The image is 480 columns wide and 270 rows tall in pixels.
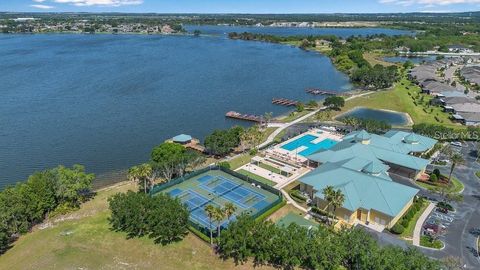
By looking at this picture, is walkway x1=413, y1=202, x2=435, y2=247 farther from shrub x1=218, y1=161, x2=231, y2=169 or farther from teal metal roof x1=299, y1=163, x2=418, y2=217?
shrub x1=218, y1=161, x2=231, y2=169

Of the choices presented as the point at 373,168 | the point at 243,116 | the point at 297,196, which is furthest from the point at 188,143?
the point at 373,168

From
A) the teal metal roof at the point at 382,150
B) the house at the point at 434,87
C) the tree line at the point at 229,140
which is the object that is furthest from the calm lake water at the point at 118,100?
the teal metal roof at the point at 382,150

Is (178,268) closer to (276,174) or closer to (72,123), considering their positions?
(276,174)

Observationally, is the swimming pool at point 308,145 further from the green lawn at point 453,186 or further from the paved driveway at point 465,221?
the paved driveway at point 465,221

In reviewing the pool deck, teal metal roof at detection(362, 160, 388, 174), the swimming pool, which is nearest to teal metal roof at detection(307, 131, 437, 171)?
teal metal roof at detection(362, 160, 388, 174)

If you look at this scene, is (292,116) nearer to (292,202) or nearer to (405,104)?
(405,104)

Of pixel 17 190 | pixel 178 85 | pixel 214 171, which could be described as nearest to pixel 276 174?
pixel 214 171
